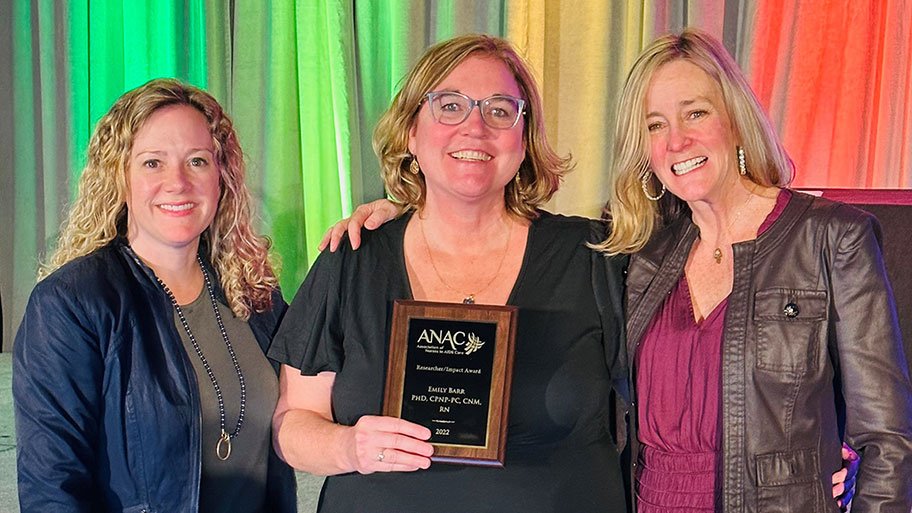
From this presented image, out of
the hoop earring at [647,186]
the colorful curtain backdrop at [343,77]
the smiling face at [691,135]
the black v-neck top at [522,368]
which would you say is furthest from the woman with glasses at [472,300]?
the colorful curtain backdrop at [343,77]

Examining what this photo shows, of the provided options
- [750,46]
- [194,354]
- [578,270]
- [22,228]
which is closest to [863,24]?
[750,46]

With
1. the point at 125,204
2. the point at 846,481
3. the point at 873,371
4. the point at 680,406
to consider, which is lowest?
the point at 846,481

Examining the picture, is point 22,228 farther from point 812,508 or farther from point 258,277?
point 812,508

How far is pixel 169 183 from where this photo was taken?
2.06 metres

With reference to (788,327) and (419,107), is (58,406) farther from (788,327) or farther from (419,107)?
(788,327)

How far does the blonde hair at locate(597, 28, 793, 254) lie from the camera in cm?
191

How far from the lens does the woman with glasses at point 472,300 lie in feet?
6.09

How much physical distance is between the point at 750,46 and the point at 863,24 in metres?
0.40

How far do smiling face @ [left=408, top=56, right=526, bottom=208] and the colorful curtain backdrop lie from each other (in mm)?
2011

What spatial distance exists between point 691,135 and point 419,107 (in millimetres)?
535

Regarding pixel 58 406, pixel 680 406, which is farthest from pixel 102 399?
pixel 680 406

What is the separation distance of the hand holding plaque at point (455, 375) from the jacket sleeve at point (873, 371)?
57 centimetres

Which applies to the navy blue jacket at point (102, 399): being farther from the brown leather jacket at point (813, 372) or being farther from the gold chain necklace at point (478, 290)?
the brown leather jacket at point (813, 372)

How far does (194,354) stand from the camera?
2080 millimetres
